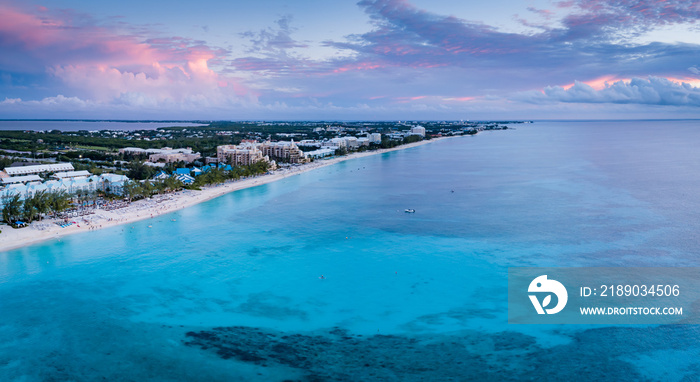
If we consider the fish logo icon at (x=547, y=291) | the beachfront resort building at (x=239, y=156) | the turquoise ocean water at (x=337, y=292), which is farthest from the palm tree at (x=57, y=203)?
the fish logo icon at (x=547, y=291)

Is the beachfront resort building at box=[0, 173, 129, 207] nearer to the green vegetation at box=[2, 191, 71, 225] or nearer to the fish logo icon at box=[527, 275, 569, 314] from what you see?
the green vegetation at box=[2, 191, 71, 225]

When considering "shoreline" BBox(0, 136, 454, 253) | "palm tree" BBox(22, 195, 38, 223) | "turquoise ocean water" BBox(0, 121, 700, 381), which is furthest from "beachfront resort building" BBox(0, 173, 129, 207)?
"turquoise ocean water" BBox(0, 121, 700, 381)

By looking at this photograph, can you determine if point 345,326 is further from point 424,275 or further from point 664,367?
point 664,367

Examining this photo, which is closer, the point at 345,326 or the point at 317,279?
the point at 345,326

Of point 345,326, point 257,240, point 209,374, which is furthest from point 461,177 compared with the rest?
point 209,374

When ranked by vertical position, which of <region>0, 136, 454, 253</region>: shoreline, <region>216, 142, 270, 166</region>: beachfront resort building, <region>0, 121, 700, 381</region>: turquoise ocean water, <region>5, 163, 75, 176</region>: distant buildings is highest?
<region>216, 142, 270, 166</region>: beachfront resort building

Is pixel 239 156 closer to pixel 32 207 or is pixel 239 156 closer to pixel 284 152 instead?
pixel 284 152
